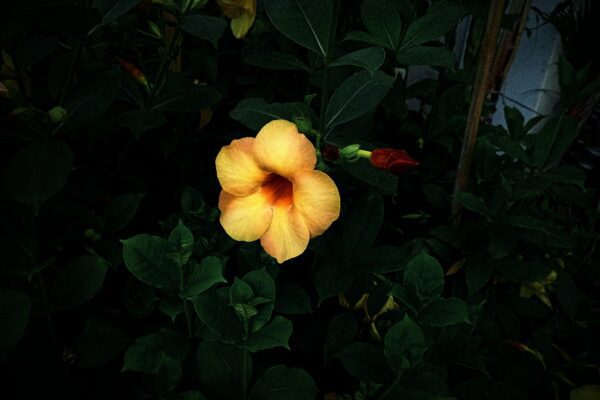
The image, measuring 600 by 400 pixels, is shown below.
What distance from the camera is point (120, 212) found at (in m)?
0.83

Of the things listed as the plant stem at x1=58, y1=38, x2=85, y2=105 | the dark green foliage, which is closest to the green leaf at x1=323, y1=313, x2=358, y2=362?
the dark green foliage

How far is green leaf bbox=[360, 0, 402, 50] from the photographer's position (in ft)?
3.03

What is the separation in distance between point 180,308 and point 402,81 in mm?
781

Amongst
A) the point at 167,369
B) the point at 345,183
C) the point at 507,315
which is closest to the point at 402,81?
the point at 345,183

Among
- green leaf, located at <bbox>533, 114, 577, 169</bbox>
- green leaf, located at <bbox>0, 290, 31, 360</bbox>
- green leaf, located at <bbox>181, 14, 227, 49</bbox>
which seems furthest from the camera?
green leaf, located at <bbox>533, 114, 577, 169</bbox>

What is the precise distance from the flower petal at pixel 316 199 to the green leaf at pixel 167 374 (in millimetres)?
259

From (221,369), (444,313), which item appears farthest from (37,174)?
(444,313)

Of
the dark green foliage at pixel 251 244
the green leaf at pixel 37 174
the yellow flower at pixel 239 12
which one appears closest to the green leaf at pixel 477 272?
the dark green foliage at pixel 251 244

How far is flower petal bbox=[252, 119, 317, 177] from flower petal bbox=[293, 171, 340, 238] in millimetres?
16

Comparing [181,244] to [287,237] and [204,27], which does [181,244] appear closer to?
[287,237]

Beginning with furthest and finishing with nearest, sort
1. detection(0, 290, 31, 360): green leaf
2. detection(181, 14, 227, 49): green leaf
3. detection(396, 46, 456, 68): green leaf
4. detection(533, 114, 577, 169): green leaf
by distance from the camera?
detection(533, 114, 577, 169): green leaf
detection(396, 46, 456, 68): green leaf
detection(181, 14, 227, 49): green leaf
detection(0, 290, 31, 360): green leaf

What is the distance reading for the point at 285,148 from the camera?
25.9 inches

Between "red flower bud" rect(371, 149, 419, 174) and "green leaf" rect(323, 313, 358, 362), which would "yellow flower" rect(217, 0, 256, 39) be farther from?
"green leaf" rect(323, 313, 358, 362)

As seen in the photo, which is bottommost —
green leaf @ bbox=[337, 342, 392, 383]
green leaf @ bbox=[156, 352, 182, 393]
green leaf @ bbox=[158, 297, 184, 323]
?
green leaf @ bbox=[337, 342, 392, 383]
